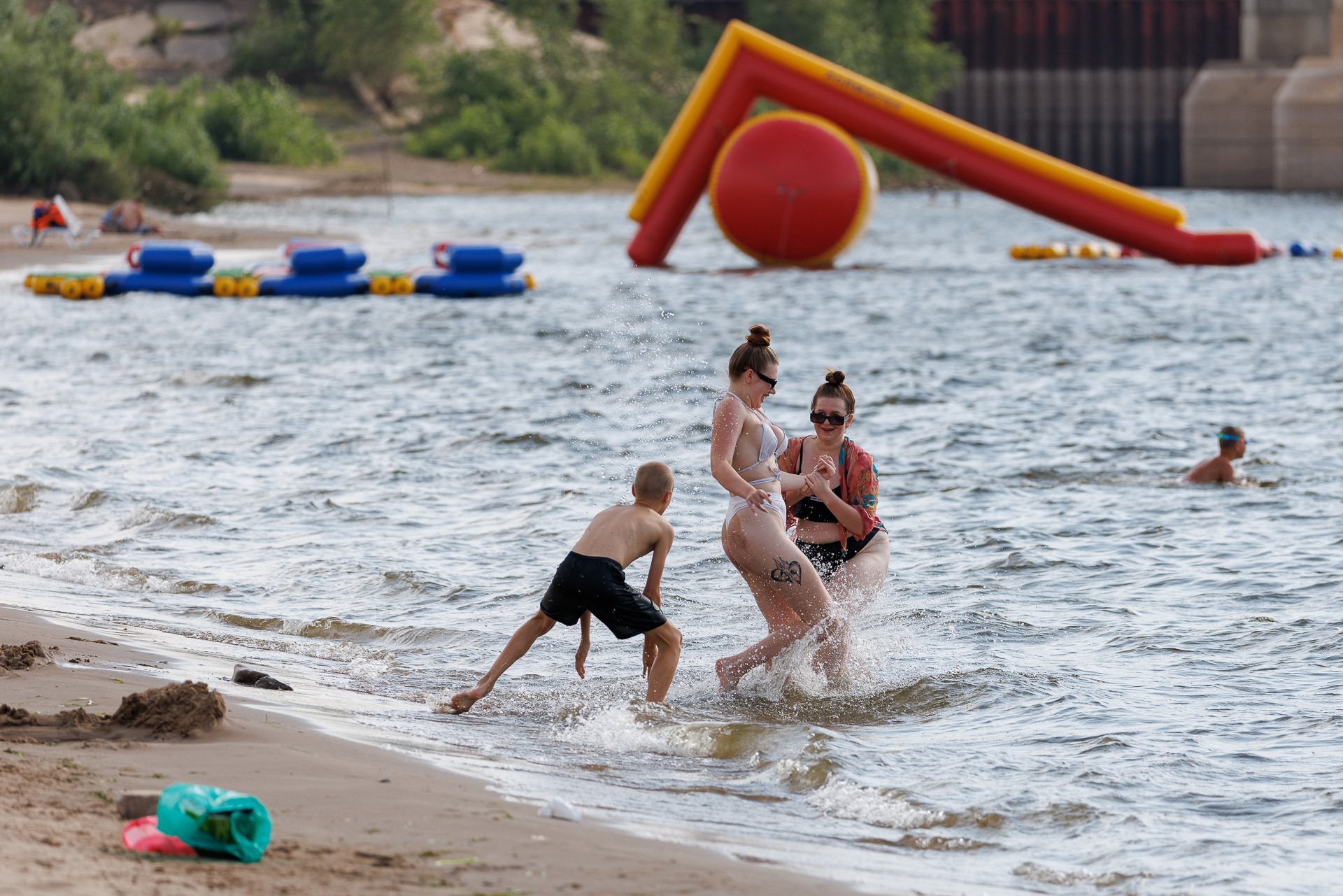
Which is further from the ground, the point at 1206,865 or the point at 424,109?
the point at 424,109

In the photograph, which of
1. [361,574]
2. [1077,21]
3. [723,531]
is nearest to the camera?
[723,531]

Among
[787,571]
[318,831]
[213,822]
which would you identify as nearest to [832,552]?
[787,571]

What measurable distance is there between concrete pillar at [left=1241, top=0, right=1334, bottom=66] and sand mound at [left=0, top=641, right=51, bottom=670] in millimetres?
61480

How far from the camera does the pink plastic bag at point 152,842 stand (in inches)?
152

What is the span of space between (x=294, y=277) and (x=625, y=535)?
743 inches

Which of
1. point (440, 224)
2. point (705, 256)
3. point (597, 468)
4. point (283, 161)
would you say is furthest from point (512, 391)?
point (283, 161)

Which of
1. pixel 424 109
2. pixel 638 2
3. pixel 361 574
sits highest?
pixel 638 2

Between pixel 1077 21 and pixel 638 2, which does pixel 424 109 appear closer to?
pixel 638 2

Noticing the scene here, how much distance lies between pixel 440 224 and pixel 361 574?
31.0 m

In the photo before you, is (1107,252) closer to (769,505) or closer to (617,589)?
(769,505)

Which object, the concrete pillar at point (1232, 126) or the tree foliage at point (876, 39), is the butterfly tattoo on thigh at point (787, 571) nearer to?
the concrete pillar at point (1232, 126)

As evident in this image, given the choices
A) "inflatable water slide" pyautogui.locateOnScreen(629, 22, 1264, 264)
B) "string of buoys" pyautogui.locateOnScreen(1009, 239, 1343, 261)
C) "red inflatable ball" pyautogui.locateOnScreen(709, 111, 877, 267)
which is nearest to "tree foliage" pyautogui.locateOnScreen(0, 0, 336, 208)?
"inflatable water slide" pyautogui.locateOnScreen(629, 22, 1264, 264)

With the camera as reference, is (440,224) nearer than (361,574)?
No

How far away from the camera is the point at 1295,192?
190ft
